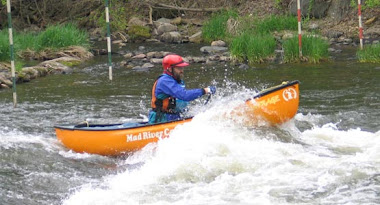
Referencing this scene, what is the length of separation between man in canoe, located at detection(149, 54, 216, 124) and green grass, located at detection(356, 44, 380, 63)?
6.66 metres

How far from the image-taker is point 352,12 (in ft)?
62.9

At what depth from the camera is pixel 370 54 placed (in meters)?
13.9

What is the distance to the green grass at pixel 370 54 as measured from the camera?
13.8 m

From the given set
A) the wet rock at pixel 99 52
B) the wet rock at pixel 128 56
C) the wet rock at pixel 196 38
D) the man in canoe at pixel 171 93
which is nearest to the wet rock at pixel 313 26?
the wet rock at pixel 196 38

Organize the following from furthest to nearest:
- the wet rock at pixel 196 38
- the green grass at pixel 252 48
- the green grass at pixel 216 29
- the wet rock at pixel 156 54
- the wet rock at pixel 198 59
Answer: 1. the wet rock at pixel 196 38
2. the green grass at pixel 216 29
3. the wet rock at pixel 156 54
4. the wet rock at pixel 198 59
5. the green grass at pixel 252 48

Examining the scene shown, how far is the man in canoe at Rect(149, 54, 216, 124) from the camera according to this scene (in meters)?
7.96

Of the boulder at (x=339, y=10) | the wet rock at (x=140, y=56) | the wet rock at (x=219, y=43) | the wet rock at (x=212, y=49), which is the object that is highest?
the boulder at (x=339, y=10)

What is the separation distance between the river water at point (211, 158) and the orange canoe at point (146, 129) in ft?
0.32

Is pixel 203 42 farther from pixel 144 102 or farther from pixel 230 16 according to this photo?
pixel 144 102

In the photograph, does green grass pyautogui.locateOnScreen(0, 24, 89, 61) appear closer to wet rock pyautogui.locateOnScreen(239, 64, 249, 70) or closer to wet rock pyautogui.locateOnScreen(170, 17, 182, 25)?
wet rock pyautogui.locateOnScreen(170, 17, 182, 25)

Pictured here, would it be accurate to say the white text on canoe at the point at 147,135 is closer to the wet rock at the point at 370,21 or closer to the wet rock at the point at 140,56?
the wet rock at the point at 140,56

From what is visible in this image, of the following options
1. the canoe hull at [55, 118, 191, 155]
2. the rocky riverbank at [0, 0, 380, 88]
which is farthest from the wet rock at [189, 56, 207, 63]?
the canoe hull at [55, 118, 191, 155]

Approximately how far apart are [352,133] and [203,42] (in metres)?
11.4

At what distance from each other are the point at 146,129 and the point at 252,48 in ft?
24.1
